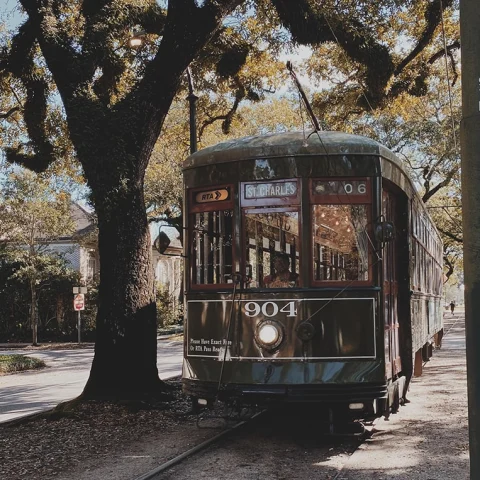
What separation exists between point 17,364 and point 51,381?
3.90m

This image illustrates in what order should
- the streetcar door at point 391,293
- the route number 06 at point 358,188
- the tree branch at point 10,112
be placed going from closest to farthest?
the route number 06 at point 358,188, the streetcar door at point 391,293, the tree branch at point 10,112

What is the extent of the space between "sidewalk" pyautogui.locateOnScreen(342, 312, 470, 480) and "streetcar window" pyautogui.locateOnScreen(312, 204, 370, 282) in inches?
72.9

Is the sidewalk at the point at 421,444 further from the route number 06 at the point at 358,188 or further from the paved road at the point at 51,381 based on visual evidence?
the paved road at the point at 51,381

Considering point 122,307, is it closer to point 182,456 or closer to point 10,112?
point 182,456

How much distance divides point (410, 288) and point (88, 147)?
505 cm

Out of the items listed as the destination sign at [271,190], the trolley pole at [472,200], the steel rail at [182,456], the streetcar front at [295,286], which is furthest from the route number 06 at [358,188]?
the trolley pole at [472,200]

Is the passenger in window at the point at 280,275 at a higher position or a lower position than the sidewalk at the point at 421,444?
higher

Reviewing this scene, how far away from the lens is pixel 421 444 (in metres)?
7.38

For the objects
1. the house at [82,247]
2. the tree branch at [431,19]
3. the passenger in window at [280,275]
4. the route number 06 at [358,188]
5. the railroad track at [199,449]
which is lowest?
the railroad track at [199,449]

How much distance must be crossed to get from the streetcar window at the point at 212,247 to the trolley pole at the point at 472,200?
14.2 feet

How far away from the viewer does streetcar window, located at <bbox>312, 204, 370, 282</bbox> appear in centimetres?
693

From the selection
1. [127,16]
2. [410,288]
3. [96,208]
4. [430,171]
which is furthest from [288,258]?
[430,171]

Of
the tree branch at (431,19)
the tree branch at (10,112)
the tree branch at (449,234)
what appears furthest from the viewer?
the tree branch at (449,234)

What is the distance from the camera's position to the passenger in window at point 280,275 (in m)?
7.04
